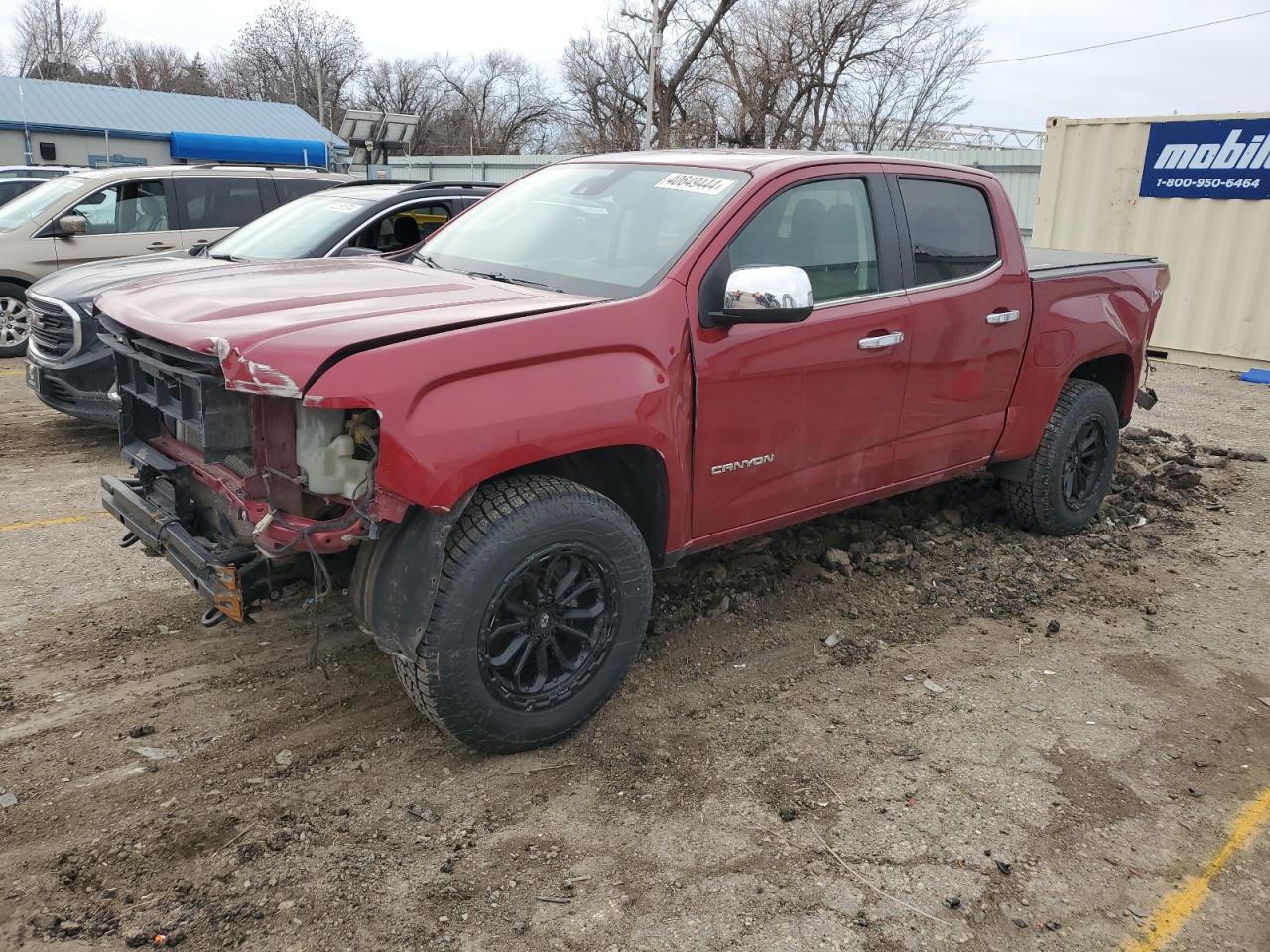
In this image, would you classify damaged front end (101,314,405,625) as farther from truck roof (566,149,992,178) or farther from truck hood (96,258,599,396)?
truck roof (566,149,992,178)

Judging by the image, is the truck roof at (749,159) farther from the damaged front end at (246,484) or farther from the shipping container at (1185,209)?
the shipping container at (1185,209)

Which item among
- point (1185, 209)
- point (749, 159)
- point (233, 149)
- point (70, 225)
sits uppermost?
point (233, 149)

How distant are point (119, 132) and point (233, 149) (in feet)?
18.9

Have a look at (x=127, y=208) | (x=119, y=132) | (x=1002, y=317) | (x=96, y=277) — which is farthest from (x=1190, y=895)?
(x=119, y=132)

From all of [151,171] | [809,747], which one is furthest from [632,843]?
[151,171]

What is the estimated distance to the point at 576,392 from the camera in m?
3.14

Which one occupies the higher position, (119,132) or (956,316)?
(119,132)

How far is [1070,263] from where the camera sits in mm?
5297

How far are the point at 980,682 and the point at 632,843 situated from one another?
180 cm

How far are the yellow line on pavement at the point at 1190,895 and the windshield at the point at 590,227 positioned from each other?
244 cm

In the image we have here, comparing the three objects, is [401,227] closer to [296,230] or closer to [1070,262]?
[296,230]

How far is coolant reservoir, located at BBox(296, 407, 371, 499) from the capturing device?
2916mm

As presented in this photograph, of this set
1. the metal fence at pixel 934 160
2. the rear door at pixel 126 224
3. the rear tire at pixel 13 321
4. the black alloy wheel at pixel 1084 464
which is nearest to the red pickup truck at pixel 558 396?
the black alloy wheel at pixel 1084 464

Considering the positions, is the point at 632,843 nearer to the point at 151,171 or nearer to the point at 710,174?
the point at 710,174
